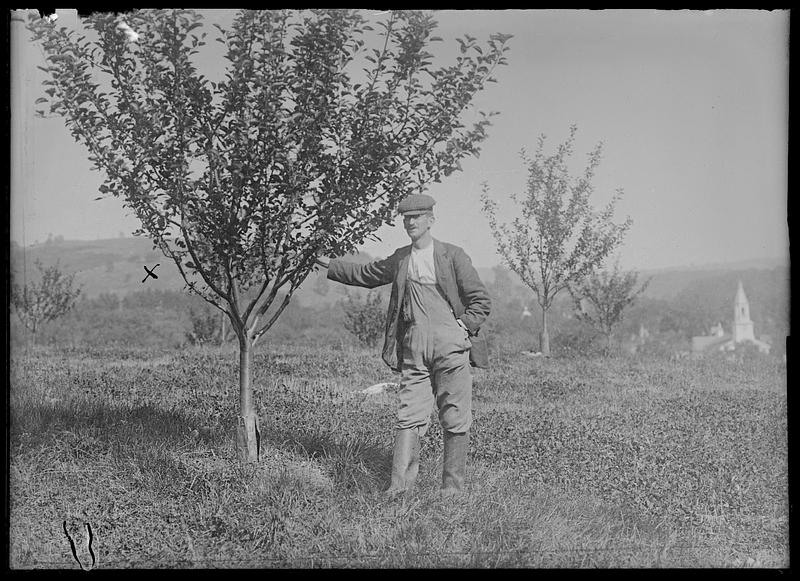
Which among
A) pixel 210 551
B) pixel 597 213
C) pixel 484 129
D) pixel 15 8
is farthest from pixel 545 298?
pixel 15 8

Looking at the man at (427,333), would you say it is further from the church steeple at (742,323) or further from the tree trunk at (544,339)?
the church steeple at (742,323)

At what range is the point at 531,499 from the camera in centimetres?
470

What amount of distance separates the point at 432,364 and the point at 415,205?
107 cm

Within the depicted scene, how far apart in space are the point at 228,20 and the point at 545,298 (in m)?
2.96

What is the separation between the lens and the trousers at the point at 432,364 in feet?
15.1

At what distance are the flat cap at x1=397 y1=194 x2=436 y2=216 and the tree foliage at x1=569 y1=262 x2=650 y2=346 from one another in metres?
1.27

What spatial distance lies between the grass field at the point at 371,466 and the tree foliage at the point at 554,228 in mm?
624

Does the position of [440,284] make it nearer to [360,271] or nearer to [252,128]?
[360,271]

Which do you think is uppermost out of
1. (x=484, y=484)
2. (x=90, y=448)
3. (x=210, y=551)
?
(x=90, y=448)

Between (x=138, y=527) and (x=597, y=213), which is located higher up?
(x=597, y=213)

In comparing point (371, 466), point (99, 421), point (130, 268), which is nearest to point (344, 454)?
point (371, 466)

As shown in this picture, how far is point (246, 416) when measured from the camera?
4.74m

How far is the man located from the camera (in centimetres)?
462

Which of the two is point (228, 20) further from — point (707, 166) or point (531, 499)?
point (531, 499)
